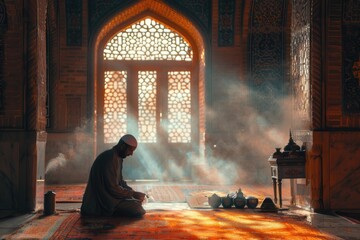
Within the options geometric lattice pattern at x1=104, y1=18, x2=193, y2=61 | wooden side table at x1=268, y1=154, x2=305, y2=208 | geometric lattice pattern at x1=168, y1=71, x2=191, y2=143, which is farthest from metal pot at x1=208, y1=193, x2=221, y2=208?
geometric lattice pattern at x1=104, y1=18, x2=193, y2=61

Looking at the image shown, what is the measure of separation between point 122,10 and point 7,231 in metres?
6.74

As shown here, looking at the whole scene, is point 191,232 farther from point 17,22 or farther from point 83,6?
point 83,6

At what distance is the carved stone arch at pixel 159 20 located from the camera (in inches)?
459

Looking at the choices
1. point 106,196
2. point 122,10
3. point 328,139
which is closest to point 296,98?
point 328,139

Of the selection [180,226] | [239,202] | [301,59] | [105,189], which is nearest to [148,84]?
[301,59]

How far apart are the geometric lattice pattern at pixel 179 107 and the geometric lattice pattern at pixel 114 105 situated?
3.20 ft

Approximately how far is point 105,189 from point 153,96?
235 inches

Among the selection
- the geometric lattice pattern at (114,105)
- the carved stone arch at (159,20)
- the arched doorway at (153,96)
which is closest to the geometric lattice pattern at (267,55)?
the carved stone arch at (159,20)

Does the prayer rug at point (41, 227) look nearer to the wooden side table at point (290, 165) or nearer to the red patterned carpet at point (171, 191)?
the red patterned carpet at point (171, 191)

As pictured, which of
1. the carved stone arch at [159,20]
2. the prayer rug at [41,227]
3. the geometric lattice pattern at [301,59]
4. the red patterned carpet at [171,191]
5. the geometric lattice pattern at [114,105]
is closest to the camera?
the prayer rug at [41,227]

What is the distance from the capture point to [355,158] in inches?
278

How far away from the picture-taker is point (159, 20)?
39.7 feet

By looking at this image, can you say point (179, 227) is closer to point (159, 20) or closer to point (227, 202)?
point (227, 202)

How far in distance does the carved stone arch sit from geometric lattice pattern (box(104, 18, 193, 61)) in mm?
200
